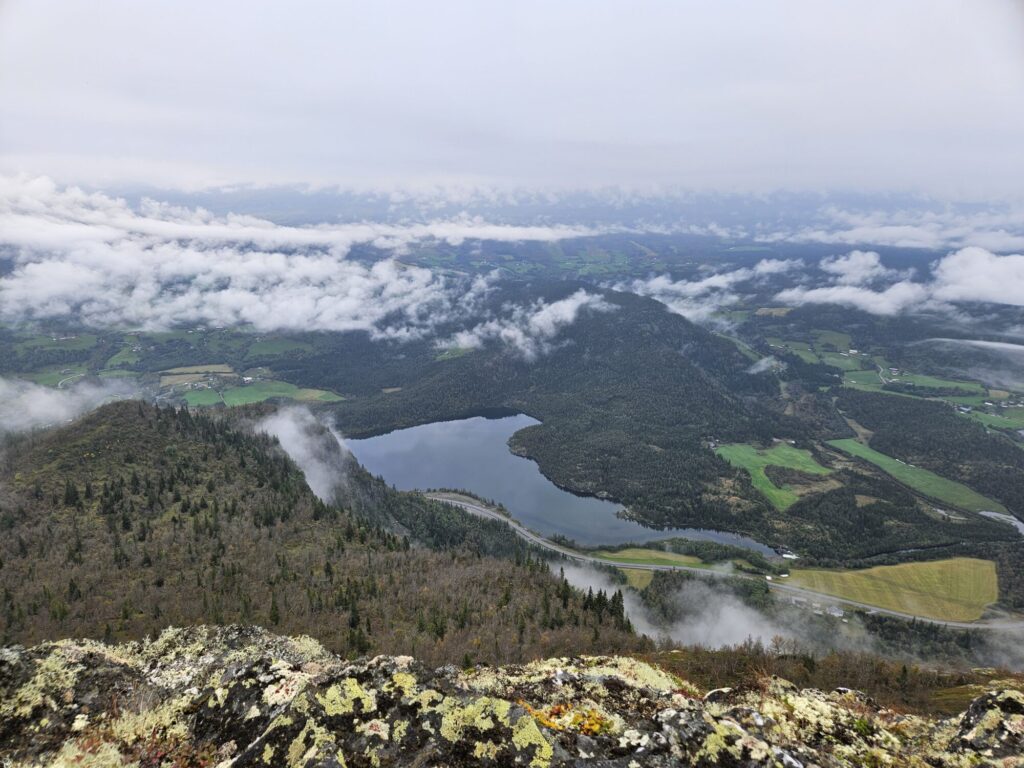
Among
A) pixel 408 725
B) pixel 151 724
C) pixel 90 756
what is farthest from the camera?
pixel 151 724

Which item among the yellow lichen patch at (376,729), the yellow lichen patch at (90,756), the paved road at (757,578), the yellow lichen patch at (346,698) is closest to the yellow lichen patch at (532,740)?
the yellow lichen patch at (376,729)

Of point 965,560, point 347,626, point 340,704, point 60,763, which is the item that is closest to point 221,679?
point 60,763

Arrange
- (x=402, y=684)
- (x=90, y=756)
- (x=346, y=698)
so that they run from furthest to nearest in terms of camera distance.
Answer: (x=402, y=684), (x=90, y=756), (x=346, y=698)

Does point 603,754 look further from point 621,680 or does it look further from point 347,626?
point 347,626

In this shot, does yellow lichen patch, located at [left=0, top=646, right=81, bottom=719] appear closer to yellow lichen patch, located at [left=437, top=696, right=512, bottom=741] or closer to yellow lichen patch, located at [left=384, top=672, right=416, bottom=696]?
yellow lichen patch, located at [left=384, top=672, right=416, bottom=696]

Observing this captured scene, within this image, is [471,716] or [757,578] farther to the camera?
[757,578]

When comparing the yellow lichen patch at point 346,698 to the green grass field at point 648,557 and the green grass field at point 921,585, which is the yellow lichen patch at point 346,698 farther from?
the green grass field at point 921,585

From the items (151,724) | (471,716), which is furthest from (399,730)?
(151,724)

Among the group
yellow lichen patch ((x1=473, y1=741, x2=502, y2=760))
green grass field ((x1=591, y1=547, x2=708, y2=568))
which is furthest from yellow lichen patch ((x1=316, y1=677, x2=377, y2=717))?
green grass field ((x1=591, y1=547, x2=708, y2=568))

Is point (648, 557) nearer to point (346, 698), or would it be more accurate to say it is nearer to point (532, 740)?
point (532, 740)
